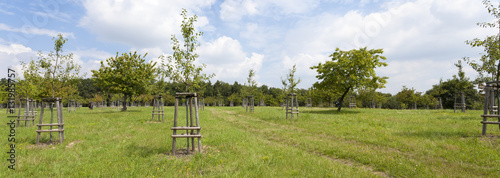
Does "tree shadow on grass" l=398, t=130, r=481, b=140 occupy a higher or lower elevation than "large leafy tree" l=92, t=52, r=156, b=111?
lower

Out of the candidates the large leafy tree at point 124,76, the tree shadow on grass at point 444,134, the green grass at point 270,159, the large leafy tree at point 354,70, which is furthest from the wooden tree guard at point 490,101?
the large leafy tree at point 124,76

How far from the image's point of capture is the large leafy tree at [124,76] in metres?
33.3

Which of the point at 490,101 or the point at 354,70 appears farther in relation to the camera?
the point at 354,70

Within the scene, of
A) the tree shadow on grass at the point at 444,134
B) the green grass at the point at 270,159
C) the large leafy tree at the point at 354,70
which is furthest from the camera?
the large leafy tree at the point at 354,70

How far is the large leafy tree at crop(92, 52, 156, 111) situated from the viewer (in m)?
33.3

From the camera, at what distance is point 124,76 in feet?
111

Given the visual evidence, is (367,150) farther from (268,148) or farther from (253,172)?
(253,172)

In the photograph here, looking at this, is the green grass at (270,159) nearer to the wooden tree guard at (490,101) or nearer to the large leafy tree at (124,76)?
the wooden tree guard at (490,101)

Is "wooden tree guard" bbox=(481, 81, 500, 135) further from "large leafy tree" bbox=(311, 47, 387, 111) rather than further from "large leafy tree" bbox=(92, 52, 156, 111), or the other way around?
"large leafy tree" bbox=(92, 52, 156, 111)

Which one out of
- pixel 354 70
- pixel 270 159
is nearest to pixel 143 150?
pixel 270 159

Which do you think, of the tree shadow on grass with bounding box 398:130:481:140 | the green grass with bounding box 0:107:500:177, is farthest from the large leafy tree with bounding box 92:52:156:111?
the tree shadow on grass with bounding box 398:130:481:140

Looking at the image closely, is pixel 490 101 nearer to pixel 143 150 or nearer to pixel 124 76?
pixel 143 150

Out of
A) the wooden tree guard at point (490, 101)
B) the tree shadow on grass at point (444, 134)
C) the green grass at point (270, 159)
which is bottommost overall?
the green grass at point (270, 159)

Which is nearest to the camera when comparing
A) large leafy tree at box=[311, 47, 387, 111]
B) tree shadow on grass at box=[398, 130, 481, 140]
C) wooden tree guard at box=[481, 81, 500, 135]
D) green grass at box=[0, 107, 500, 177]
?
green grass at box=[0, 107, 500, 177]
